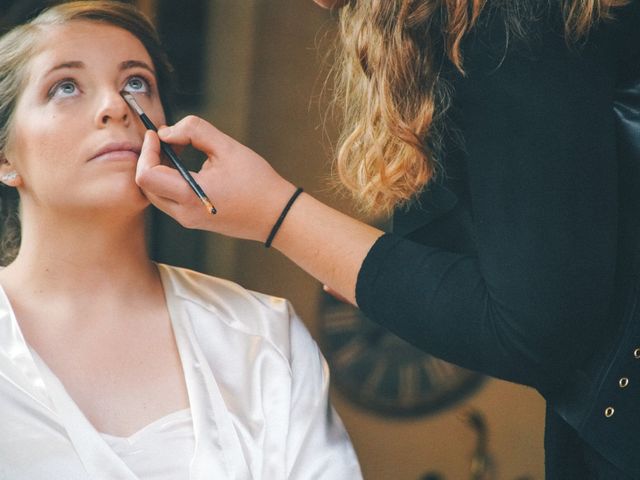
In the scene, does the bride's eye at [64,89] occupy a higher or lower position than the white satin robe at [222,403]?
higher

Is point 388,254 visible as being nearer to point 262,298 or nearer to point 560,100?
point 560,100

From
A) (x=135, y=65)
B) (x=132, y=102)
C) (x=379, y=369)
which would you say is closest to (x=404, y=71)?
(x=132, y=102)

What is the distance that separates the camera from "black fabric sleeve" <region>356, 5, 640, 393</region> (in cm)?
94

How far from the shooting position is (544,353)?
3.29ft

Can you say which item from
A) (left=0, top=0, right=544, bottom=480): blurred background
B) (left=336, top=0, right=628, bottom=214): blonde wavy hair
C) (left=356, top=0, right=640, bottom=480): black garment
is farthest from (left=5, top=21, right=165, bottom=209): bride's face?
(left=0, top=0, right=544, bottom=480): blurred background

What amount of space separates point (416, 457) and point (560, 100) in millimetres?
3387

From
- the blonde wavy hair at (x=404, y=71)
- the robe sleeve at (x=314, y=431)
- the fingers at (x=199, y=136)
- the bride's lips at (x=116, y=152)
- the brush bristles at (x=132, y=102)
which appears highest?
the blonde wavy hair at (x=404, y=71)

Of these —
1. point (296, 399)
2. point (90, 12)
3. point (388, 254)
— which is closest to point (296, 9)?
point (90, 12)

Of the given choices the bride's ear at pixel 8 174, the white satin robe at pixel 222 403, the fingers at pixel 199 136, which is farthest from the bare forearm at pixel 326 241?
the bride's ear at pixel 8 174

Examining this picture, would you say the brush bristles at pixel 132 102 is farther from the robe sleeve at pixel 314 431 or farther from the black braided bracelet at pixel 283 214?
the robe sleeve at pixel 314 431

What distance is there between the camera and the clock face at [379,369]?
157 inches

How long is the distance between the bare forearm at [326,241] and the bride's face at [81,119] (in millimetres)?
428

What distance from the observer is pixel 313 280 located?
3.97 metres

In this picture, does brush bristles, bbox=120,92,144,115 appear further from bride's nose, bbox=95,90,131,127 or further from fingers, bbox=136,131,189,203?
fingers, bbox=136,131,189,203
